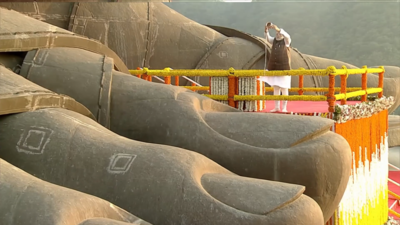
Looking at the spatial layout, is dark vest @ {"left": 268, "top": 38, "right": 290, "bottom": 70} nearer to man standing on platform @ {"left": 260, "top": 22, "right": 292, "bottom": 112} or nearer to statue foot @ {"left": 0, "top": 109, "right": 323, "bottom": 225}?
man standing on platform @ {"left": 260, "top": 22, "right": 292, "bottom": 112}

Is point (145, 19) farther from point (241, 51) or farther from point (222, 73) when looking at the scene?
point (222, 73)

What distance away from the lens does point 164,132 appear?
15.9 ft

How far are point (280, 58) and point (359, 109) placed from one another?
112cm

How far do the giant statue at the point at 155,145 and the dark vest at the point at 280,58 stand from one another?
5.13 ft

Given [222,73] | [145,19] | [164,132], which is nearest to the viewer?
[164,132]

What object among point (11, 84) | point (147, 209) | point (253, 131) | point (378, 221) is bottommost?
point (378, 221)

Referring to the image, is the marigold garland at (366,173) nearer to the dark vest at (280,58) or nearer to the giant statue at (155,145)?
the dark vest at (280,58)

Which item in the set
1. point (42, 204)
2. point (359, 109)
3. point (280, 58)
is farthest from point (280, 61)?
point (42, 204)

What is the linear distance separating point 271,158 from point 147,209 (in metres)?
1.28

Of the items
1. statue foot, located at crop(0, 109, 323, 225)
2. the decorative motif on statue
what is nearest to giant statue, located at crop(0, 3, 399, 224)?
statue foot, located at crop(0, 109, 323, 225)

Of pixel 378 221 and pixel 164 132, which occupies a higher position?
pixel 164 132

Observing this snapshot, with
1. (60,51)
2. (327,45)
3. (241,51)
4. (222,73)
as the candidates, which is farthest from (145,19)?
(327,45)

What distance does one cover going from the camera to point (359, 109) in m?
6.66

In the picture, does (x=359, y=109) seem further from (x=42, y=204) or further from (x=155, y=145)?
(x=42, y=204)
